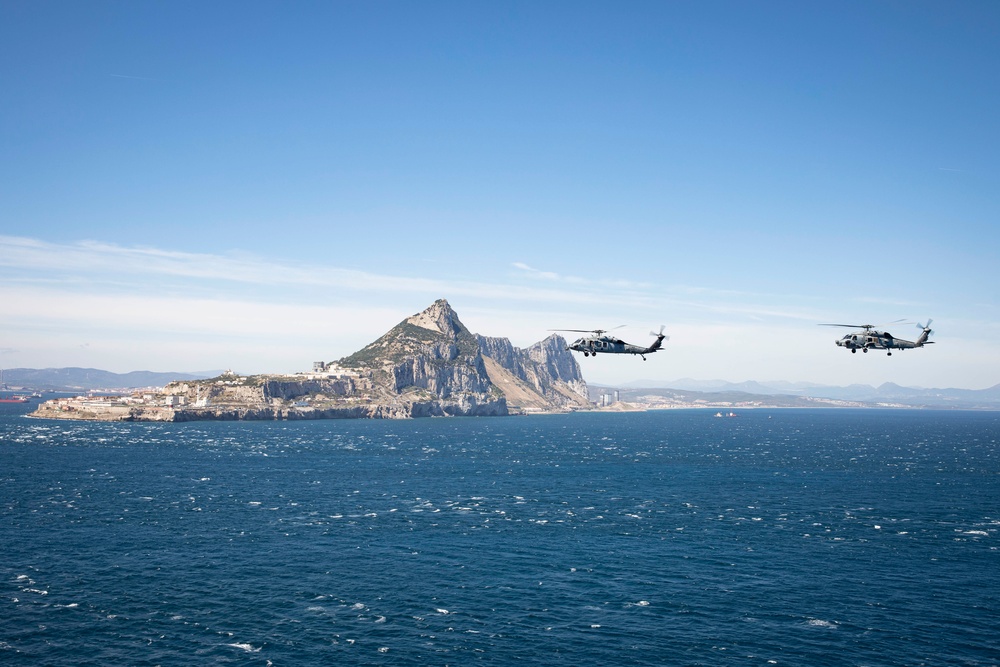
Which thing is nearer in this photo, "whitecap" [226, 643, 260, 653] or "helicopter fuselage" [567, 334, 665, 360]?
"whitecap" [226, 643, 260, 653]

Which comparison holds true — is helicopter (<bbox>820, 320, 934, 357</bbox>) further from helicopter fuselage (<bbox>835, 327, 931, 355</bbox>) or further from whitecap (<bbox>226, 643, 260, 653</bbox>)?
whitecap (<bbox>226, 643, 260, 653</bbox>)

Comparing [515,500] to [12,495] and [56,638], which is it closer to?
[56,638]

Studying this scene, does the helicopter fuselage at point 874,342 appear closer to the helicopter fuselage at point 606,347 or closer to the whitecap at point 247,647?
the helicopter fuselage at point 606,347

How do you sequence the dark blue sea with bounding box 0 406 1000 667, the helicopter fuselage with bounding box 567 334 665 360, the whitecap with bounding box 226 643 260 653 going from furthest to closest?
the helicopter fuselage with bounding box 567 334 665 360
the dark blue sea with bounding box 0 406 1000 667
the whitecap with bounding box 226 643 260 653

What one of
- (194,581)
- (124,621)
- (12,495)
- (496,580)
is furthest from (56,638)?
(12,495)

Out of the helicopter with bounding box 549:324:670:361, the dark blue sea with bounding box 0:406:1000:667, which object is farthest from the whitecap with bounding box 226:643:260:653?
the helicopter with bounding box 549:324:670:361

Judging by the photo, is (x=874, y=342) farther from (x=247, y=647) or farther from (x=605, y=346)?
(x=247, y=647)

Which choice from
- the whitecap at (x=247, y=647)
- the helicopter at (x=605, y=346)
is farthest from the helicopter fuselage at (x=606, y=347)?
the whitecap at (x=247, y=647)

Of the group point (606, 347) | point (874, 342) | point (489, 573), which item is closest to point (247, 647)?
point (489, 573)
